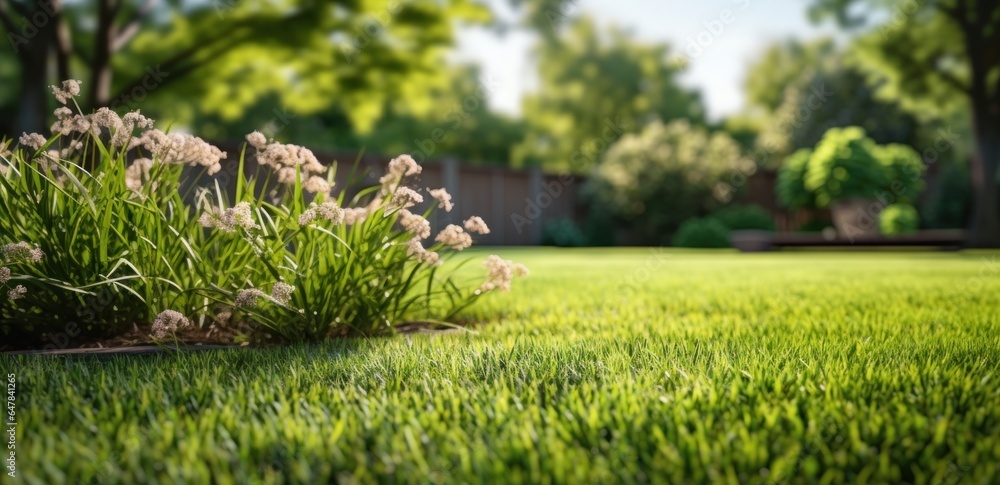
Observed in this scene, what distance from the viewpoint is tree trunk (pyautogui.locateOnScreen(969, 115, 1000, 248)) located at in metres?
15.0

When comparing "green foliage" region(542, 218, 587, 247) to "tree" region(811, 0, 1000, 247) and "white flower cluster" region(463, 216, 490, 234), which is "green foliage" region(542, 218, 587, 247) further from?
"white flower cluster" region(463, 216, 490, 234)

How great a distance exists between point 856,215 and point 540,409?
15939mm

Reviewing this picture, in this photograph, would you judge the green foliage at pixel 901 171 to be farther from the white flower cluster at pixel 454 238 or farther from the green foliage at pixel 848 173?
the white flower cluster at pixel 454 238

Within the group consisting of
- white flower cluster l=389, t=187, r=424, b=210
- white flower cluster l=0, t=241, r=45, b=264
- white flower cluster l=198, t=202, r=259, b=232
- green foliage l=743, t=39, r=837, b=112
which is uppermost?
green foliage l=743, t=39, r=837, b=112

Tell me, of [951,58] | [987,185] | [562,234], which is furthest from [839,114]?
[562,234]

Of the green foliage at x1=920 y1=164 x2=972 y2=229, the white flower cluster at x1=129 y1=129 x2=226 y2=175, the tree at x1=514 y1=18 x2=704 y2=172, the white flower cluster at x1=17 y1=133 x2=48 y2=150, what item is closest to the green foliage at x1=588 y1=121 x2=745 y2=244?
the green foliage at x1=920 y1=164 x2=972 y2=229

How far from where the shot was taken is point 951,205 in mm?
19125

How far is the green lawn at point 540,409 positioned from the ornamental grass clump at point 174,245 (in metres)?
0.22

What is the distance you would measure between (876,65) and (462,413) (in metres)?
17.3

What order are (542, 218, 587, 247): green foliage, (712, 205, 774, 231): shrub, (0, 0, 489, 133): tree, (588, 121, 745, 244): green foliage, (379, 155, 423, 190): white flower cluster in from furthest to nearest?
(588, 121, 745, 244): green foliage, (542, 218, 587, 247): green foliage, (712, 205, 774, 231): shrub, (0, 0, 489, 133): tree, (379, 155, 423, 190): white flower cluster

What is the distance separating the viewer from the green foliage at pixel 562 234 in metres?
18.4

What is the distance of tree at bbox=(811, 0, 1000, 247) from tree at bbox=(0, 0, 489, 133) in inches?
363

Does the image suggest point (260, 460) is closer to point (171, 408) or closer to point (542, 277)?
point (171, 408)

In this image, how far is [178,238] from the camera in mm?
2586
